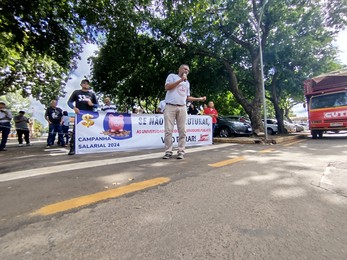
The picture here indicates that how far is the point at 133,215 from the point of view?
1.90 meters

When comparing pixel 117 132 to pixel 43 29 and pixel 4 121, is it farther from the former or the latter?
pixel 43 29

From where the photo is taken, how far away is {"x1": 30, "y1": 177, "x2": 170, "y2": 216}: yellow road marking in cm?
197

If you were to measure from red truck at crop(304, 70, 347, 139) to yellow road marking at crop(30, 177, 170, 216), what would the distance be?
11.3 m

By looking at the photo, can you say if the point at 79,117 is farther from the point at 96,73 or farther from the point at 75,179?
the point at 96,73

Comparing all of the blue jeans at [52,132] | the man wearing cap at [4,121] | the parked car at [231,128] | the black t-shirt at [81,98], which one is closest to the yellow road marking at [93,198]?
the black t-shirt at [81,98]

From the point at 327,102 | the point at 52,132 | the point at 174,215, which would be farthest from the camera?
the point at 327,102

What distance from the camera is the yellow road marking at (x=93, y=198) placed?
197 centimetres

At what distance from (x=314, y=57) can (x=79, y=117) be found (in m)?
15.9

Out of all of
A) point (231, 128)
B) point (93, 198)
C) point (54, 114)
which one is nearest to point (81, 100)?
point (54, 114)

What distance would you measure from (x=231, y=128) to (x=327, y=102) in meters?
4.83

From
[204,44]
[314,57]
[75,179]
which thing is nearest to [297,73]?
[314,57]

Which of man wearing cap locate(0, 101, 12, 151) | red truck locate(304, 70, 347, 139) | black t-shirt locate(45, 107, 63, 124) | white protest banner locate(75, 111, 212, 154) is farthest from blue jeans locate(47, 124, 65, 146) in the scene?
red truck locate(304, 70, 347, 139)

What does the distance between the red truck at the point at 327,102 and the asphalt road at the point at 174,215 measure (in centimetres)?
943

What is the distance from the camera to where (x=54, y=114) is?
860 centimetres
